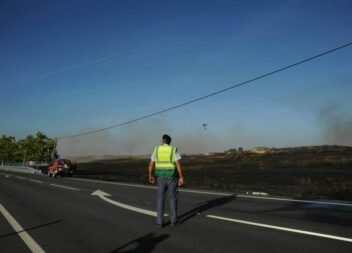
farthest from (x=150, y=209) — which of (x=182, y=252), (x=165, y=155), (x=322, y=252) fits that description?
(x=322, y=252)

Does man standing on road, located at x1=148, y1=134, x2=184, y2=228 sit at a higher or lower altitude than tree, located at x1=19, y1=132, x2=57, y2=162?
lower

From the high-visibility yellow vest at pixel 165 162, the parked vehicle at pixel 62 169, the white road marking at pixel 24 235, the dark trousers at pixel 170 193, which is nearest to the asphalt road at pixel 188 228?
the white road marking at pixel 24 235

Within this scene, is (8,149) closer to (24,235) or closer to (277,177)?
(277,177)

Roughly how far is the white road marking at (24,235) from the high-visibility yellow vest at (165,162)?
2.89 meters

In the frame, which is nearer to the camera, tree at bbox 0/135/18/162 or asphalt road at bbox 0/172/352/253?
asphalt road at bbox 0/172/352/253

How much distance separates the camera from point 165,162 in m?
9.37

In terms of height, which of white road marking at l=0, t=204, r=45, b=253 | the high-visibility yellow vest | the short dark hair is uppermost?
the short dark hair

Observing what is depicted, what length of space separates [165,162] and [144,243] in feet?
7.28

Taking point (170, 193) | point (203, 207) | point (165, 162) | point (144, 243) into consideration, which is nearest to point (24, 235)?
point (144, 243)

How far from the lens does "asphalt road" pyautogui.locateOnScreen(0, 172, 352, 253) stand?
7.21 metres

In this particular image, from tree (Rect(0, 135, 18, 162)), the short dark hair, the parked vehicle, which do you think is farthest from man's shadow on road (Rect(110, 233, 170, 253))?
tree (Rect(0, 135, 18, 162))

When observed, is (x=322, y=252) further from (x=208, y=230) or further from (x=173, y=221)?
(x=173, y=221)

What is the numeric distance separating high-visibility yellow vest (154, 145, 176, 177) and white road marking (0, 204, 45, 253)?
9.47ft

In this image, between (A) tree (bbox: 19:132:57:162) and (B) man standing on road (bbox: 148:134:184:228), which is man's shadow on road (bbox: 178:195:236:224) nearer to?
(B) man standing on road (bbox: 148:134:184:228)
